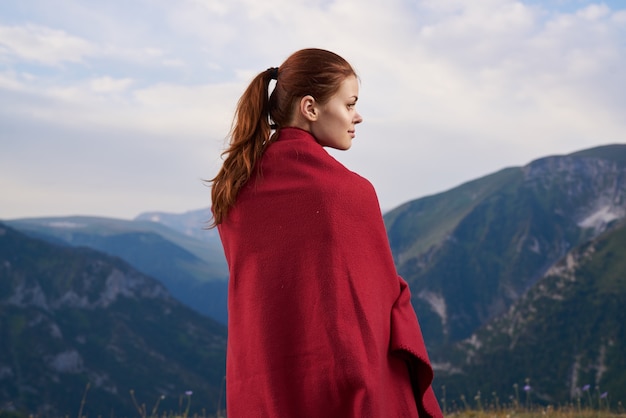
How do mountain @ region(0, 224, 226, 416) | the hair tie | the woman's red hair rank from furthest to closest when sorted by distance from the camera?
mountain @ region(0, 224, 226, 416)
the hair tie
the woman's red hair

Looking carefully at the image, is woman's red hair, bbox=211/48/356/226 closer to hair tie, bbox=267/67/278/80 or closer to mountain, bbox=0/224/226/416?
hair tie, bbox=267/67/278/80

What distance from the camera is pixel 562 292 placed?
15488 centimetres

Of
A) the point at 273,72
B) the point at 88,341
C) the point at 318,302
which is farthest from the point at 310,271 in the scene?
the point at 88,341

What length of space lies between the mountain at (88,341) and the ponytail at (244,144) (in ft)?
440

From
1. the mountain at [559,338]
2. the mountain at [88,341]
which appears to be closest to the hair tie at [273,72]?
the mountain at [559,338]

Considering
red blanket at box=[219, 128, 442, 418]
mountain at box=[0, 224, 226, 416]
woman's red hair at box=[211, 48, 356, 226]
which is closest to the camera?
red blanket at box=[219, 128, 442, 418]

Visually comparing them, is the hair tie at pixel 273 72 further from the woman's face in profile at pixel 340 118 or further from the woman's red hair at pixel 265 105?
the woman's face in profile at pixel 340 118

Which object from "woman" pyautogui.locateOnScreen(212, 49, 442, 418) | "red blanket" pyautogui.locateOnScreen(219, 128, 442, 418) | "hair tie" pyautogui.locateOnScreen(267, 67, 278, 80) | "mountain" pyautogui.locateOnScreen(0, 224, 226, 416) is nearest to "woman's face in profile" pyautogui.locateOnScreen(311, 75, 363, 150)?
"woman" pyautogui.locateOnScreen(212, 49, 442, 418)

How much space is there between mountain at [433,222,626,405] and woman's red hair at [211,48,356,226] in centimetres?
13193

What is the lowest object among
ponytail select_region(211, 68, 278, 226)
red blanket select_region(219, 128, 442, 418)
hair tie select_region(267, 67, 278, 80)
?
red blanket select_region(219, 128, 442, 418)

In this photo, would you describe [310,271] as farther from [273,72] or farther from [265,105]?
[273,72]

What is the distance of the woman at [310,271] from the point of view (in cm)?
350

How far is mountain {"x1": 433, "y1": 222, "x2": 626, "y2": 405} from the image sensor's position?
13525 centimetres

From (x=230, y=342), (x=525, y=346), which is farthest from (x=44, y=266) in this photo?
(x=230, y=342)
